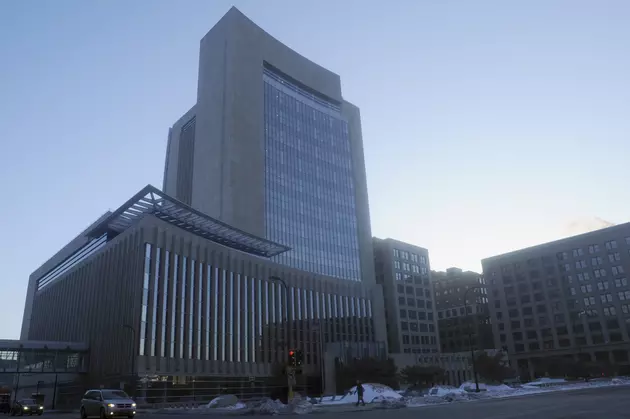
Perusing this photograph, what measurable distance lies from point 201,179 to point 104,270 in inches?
1704

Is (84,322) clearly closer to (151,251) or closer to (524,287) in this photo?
(151,251)

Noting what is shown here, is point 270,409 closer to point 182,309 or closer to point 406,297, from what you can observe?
point 182,309

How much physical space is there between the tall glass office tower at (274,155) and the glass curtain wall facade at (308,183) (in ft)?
0.93

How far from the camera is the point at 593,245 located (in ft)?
432

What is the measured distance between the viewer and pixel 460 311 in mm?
166625

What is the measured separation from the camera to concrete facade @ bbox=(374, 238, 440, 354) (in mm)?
125000

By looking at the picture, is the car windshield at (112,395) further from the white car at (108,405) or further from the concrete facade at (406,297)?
the concrete facade at (406,297)

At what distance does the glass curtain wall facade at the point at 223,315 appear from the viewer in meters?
63.2

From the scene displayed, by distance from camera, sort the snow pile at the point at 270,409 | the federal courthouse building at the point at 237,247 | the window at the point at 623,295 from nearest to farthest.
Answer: the snow pile at the point at 270,409 < the federal courthouse building at the point at 237,247 < the window at the point at 623,295

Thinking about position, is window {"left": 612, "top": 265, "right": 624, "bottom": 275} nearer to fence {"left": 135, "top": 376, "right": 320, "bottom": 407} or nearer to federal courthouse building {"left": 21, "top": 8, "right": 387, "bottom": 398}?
federal courthouse building {"left": 21, "top": 8, "right": 387, "bottom": 398}

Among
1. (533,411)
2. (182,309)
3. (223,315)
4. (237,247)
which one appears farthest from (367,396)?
(237,247)

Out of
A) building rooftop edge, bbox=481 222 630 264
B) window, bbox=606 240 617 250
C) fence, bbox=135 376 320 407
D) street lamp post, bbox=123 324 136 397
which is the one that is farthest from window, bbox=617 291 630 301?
street lamp post, bbox=123 324 136 397

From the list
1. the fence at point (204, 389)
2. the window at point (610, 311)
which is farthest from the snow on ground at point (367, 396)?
the window at point (610, 311)

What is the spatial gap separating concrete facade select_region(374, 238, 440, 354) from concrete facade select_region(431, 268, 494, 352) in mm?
28395
